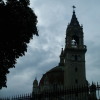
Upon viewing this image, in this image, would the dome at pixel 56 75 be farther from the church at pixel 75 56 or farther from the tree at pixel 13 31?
the tree at pixel 13 31

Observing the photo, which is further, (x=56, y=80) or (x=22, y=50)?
(x=56, y=80)

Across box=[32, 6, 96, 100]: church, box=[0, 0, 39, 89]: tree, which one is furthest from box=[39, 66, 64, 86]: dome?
box=[0, 0, 39, 89]: tree

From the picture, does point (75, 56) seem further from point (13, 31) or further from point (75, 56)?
point (13, 31)

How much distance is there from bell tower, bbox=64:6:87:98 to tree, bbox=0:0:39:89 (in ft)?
95.7

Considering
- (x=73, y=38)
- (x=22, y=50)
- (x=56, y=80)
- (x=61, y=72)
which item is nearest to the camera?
(x=22, y=50)

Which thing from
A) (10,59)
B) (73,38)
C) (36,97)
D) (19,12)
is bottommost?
(36,97)

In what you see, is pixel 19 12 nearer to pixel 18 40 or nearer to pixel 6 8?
pixel 6 8

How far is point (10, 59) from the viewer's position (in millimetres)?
15211

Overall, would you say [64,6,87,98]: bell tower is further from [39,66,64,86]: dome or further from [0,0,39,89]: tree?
[0,0,39,89]: tree

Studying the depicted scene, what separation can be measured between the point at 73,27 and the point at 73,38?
9.85ft

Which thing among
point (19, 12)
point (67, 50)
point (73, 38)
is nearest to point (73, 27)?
point (73, 38)

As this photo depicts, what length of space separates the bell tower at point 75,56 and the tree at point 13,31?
29.2 m

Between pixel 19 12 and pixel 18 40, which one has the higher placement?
pixel 19 12

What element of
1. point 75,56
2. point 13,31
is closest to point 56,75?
point 75,56
